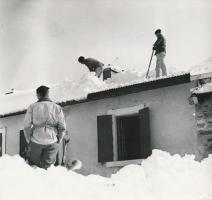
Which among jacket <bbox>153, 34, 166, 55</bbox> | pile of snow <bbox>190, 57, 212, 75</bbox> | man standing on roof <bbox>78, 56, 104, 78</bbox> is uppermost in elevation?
man standing on roof <bbox>78, 56, 104, 78</bbox>

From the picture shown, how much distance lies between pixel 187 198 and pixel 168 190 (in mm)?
202

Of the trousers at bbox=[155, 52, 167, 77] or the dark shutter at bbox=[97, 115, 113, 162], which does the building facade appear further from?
the trousers at bbox=[155, 52, 167, 77]

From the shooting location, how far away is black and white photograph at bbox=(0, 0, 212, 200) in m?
4.15

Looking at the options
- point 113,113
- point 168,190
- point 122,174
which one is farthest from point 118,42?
point 168,190

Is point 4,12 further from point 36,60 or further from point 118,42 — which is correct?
point 118,42

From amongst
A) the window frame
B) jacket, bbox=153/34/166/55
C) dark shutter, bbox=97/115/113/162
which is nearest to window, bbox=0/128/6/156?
dark shutter, bbox=97/115/113/162

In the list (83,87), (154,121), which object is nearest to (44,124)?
(154,121)

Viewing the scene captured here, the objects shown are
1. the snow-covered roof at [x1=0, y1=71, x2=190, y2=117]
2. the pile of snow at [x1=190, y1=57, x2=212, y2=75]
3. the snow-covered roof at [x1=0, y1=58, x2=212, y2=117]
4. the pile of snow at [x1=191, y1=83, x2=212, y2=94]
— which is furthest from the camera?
the snow-covered roof at [x1=0, y1=71, x2=190, y2=117]

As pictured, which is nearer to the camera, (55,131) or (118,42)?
A: (55,131)

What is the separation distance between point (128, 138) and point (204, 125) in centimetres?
158

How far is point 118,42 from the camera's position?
7.24 metres

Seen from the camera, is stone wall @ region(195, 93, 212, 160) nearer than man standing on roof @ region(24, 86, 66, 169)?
No

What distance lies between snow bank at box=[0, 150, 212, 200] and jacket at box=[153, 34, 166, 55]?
13.3 ft

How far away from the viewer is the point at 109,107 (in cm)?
838
